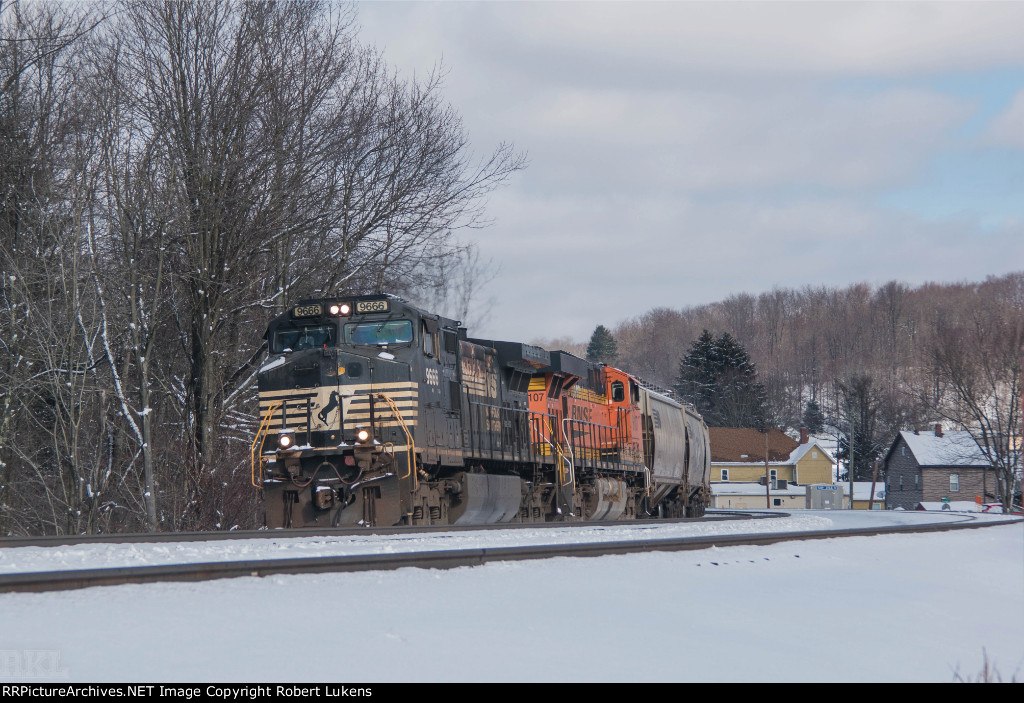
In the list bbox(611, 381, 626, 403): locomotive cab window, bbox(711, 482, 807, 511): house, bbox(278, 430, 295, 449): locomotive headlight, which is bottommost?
bbox(711, 482, 807, 511): house

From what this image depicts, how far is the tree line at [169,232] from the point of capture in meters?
21.5

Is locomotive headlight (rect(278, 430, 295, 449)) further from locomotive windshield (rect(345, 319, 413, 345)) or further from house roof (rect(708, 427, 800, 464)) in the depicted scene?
house roof (rect(708, 427, 800, 464))

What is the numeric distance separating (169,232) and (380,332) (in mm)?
8194

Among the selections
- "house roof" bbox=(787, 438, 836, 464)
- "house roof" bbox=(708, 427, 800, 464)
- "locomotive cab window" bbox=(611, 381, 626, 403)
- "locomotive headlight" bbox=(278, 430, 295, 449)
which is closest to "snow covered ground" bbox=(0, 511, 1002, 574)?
"locomotive headlight" bbox=(278, 430, 295, 449)

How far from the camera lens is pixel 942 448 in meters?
76.3

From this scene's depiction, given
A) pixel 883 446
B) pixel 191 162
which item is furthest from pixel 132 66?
pixel 883 446

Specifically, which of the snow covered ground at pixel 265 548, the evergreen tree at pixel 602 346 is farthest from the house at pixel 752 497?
the snow covered ground at pixel 265 548

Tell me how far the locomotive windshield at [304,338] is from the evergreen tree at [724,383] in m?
73.5

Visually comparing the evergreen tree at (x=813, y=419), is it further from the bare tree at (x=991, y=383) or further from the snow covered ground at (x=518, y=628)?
the snow covered ground at (x=518, y=628)

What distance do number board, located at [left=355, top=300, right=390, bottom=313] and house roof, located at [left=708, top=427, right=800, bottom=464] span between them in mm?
68522

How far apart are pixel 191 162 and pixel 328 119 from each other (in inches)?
156

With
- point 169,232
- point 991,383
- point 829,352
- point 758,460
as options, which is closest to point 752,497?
point 758,460

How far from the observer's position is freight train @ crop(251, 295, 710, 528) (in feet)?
54.5

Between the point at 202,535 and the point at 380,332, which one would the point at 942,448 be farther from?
the point at 202,535
